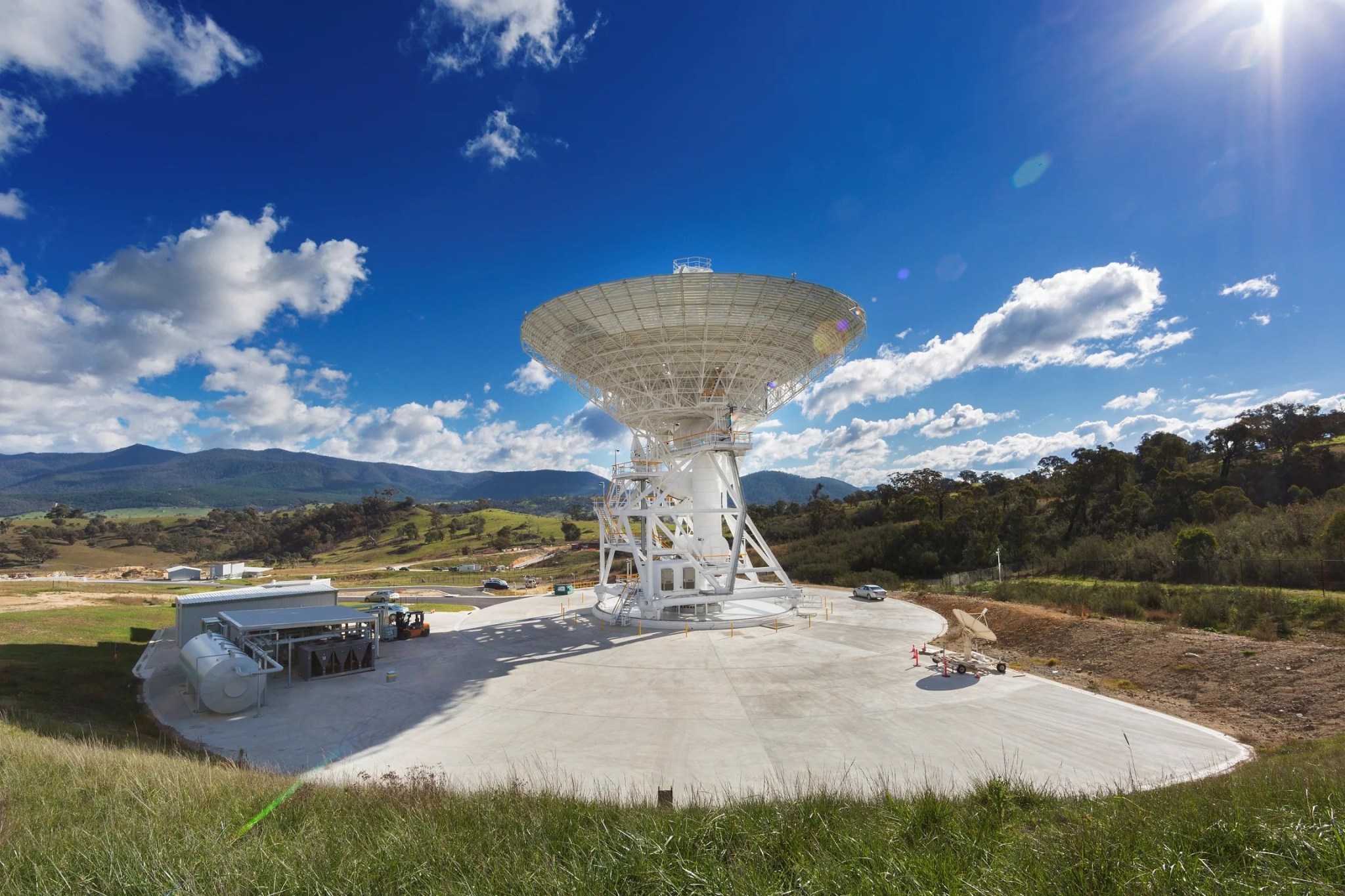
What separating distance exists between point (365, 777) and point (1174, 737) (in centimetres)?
1510

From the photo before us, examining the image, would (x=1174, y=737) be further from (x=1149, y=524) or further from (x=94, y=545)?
(x=94, y=545)

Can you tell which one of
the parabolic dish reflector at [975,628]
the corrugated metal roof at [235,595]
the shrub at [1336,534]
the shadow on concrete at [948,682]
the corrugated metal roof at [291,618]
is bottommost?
the shadow on concrete at [948,682]

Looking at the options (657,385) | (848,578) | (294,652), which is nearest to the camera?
(294,652)

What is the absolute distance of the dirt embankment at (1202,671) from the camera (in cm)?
1240

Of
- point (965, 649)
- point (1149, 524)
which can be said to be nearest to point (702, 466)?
point (965, 649)

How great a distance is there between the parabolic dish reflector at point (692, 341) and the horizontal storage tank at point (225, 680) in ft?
50.8

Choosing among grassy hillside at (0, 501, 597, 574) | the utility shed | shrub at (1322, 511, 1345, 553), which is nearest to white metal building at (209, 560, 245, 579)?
grassy hillside at (0, 501, 597, 574)

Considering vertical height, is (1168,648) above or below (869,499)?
below

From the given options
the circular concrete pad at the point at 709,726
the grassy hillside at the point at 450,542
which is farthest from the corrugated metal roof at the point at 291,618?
the grassy hillside at the point at 450,542

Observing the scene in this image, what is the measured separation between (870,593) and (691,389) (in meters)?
15.2

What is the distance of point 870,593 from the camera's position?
1259 inches

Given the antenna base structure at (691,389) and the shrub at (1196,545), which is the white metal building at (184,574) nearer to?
the antenna base structure at (691,389)

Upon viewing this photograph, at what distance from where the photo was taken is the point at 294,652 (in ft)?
62.8

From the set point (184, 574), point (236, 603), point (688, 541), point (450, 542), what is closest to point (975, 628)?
point (688, 541)
